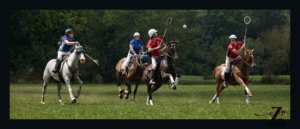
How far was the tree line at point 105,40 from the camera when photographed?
40.5 meters

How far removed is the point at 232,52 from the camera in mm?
17266

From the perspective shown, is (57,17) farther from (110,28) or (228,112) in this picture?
(228,112)

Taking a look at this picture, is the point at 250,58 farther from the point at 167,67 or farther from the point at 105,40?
the point at 105,40

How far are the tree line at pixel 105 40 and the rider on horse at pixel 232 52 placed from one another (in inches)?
1034

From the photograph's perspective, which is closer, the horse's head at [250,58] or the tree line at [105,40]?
the horse's head at [250,58]

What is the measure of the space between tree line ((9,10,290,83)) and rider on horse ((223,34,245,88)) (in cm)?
2627

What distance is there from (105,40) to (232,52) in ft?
100

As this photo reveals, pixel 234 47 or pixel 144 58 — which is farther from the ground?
pixel 234 47

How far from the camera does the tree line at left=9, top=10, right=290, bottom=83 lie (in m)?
40.5

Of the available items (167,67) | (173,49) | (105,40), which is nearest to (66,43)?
(167,67)

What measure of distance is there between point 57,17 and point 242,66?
30672 mm

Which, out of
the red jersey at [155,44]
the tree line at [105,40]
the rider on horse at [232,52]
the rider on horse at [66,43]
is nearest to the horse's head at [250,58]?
the rider on horse at [232,52]

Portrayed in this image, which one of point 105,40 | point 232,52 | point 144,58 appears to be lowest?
point 144,58

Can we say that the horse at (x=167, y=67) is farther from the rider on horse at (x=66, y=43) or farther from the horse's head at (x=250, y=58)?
the rider on horse at (x=66, y=43)
